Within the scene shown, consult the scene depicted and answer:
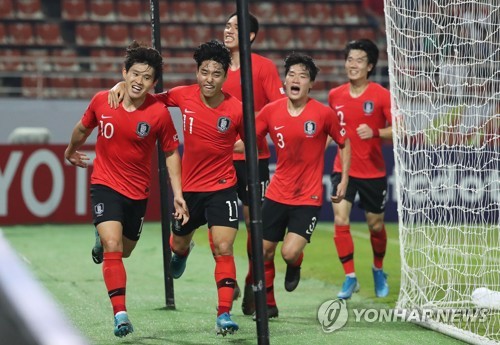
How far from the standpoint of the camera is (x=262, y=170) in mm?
6309

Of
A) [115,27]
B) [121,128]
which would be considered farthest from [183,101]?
[115,27]

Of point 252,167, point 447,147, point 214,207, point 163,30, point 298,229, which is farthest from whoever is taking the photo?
point 163,30

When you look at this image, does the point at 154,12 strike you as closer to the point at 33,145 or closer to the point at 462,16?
the point at 462,16

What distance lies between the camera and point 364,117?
7.28 m

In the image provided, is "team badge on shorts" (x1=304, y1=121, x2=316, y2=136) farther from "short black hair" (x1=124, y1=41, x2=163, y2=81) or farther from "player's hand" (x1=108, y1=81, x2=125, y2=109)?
"player's hand" (x1=108, y1=81, x2=125, y2=109)

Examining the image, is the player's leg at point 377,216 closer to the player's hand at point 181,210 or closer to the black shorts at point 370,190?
the black shorts at point 370,190

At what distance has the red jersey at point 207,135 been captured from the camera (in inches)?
210

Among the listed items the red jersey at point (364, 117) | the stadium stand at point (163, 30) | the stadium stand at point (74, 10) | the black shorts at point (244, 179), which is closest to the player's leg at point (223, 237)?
the black shorts at point (244, 179)

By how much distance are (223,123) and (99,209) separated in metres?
0.88

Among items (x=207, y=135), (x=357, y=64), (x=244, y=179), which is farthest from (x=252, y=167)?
(x=357, y=64)

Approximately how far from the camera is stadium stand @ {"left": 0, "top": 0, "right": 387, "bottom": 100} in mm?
17844

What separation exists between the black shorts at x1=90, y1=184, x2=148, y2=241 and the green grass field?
0.64m

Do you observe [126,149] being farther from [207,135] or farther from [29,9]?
[29,9]

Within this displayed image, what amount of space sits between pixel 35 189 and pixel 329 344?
27.0ft
